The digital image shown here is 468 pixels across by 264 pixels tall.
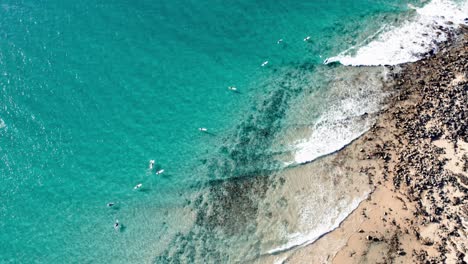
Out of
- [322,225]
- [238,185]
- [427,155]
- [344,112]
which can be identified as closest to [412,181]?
[427,155]

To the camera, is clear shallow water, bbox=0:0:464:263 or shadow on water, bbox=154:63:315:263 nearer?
shadow on water, bbox=154:63:315:263

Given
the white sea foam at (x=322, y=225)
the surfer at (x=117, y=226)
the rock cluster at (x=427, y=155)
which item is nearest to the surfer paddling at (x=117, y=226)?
the surfer at (x=117, y=226)

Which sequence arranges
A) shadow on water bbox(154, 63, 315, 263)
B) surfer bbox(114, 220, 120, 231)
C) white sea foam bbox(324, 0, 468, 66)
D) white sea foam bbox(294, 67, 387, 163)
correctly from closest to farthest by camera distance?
shadow on water bbox(154, 63, 315, 263), surfer bbox(114, 220, 120, 231), white sea foam bbox(294, 67, 387, 163), white sea foam bbox(324, 0, 468, 66)

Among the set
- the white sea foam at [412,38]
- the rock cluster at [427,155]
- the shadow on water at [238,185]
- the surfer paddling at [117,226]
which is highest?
the surfer paddling at [117,226]

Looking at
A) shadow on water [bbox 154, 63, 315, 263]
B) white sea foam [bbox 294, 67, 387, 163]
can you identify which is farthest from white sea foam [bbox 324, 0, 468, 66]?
shadow on water [bbox 154, 63, 315, 263]

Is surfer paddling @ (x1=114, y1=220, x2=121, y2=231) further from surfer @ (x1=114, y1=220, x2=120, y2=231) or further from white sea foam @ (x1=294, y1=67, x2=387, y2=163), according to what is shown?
white sea foam @ (x1=294, y1=67, x2=387, y2=163)

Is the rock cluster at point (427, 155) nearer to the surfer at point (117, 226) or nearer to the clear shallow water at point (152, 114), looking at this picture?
the clear shallow water at point (152, 114)

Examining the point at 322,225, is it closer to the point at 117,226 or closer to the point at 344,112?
the point at 344,112
